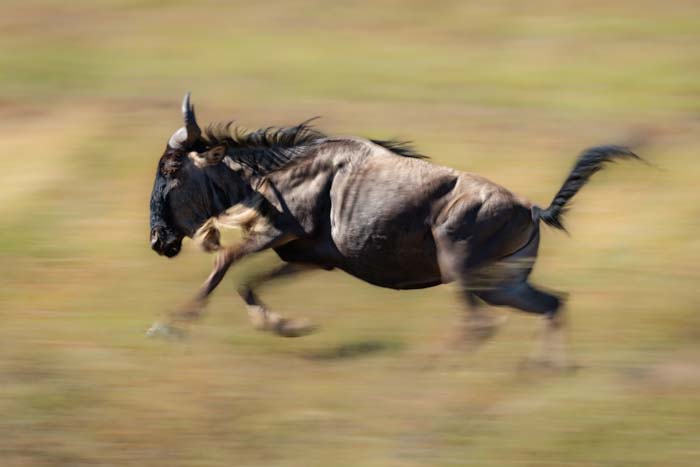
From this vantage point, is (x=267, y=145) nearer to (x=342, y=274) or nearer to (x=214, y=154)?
(x=214, y=154)

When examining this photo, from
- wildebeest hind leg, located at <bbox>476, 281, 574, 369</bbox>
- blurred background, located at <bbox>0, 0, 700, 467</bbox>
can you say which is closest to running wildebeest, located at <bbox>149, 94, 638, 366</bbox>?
wildebeest hind leg, located at <bbox>476, 281, 574, 369</bbox>

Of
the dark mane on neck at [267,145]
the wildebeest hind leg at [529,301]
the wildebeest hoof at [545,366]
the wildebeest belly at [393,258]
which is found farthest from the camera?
the dark mane on neck at [267,145]

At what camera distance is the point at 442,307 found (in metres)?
9.64

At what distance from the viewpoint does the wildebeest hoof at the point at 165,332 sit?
8.57 m

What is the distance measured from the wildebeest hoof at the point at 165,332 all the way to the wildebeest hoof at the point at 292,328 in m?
0.62

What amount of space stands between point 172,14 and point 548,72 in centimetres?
621

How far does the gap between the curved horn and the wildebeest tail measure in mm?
2230

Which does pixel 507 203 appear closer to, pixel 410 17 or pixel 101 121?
pixel 101 121

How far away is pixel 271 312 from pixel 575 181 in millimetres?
2045

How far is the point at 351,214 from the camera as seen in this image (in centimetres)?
891

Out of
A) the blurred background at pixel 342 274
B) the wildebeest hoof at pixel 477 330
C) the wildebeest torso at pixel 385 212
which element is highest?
the wildebeest torso at pixel 385 212

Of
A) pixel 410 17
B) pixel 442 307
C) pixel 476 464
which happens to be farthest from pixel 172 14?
pixel 476 464

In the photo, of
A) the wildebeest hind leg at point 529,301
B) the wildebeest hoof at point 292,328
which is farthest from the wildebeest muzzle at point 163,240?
the wildebeest hind leg at point 529,301

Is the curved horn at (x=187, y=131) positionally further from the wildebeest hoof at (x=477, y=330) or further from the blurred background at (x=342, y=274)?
the wildebeest hoof at (x=477, y=330)
